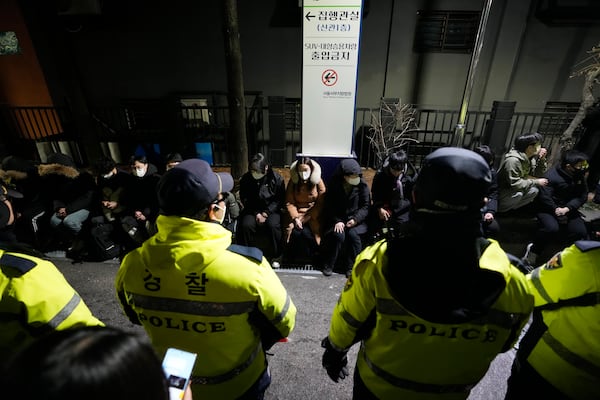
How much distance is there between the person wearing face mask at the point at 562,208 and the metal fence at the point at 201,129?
3.86 m

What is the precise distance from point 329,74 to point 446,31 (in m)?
5.38

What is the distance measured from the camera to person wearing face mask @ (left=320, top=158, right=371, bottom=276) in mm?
3904

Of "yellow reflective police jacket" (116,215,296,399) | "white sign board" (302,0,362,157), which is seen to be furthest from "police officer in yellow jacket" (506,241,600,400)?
"white sign board" (302,0,362,157)

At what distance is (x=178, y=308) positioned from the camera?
143cm

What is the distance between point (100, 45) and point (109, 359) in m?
10.1

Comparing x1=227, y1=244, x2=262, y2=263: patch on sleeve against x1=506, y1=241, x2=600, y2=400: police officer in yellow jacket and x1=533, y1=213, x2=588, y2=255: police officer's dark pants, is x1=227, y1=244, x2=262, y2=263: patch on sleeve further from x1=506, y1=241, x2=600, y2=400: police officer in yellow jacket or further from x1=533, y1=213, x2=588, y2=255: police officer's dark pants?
x1=533, y1=213, x2=588, y2=255: police officer's dark pants

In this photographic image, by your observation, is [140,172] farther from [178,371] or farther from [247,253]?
[178,371]

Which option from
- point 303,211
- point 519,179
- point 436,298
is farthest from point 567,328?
point 519,179

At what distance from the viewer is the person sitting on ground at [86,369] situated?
559 mm

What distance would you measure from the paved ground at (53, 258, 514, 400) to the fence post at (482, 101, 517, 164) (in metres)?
5.69

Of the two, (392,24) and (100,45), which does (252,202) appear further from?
(100,45)

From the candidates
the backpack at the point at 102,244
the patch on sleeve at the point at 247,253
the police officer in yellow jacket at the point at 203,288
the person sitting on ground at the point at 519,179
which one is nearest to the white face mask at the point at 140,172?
the backpack at the point at 102,244

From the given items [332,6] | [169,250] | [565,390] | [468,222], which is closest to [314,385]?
[565,390]

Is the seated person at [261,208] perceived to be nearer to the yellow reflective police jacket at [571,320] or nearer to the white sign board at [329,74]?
the white sign board at [329,74]
